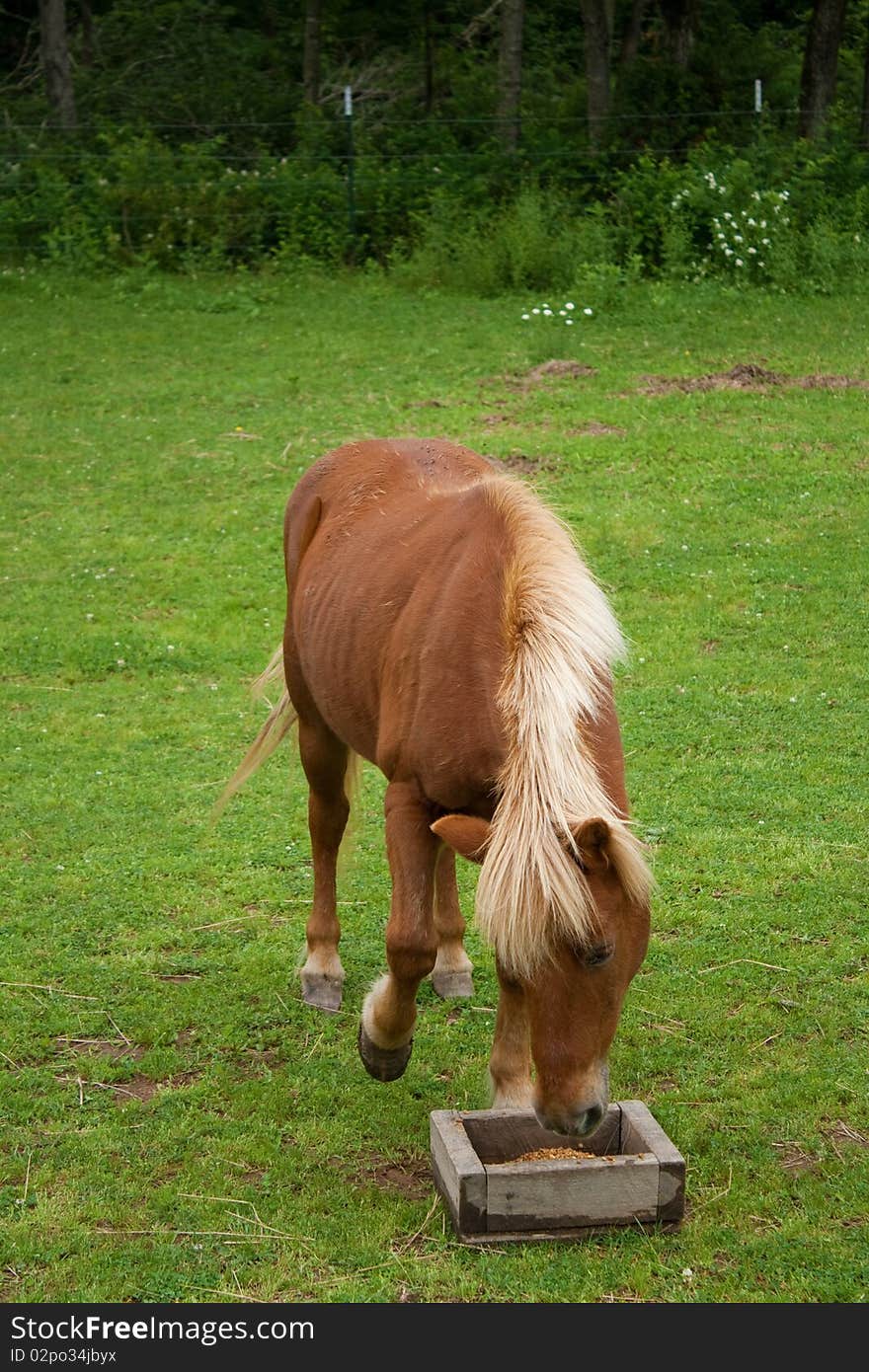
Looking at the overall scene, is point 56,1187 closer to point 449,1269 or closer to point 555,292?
point 449,1269

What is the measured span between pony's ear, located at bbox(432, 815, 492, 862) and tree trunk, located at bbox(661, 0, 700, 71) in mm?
20845

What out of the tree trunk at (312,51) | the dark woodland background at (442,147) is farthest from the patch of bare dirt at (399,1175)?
the tree trunk at (312,51)

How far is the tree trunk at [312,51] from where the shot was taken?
75.9 feet

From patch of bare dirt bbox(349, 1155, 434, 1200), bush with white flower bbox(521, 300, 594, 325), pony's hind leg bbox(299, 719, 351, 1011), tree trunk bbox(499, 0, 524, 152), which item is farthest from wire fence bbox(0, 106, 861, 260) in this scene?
patch of bare dirt bbox(349, 1155, 434, 1200)

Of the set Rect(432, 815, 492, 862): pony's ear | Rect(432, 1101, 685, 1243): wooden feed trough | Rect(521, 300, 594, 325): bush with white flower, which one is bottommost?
Rect(432, 1101, 685, 1243): wooden feed trough

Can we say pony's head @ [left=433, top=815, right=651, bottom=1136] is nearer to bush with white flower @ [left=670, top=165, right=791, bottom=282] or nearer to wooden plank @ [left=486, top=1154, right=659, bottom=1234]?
wooden plank @ [left=486, top=1154, right=659, bottom=1234]

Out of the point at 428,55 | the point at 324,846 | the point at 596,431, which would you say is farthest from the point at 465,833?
the point at 428,55

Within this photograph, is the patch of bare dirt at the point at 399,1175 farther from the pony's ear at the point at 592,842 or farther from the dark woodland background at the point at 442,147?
the dark woodland background at the point at 442,147

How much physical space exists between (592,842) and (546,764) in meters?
0.23

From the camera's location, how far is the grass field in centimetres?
378

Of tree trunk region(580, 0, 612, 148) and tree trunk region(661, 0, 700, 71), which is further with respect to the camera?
tree trunk region(661, 0, 700, 71)

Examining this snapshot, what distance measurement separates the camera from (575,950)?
3.17 meters

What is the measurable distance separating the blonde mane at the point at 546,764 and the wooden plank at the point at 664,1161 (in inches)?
32.4
